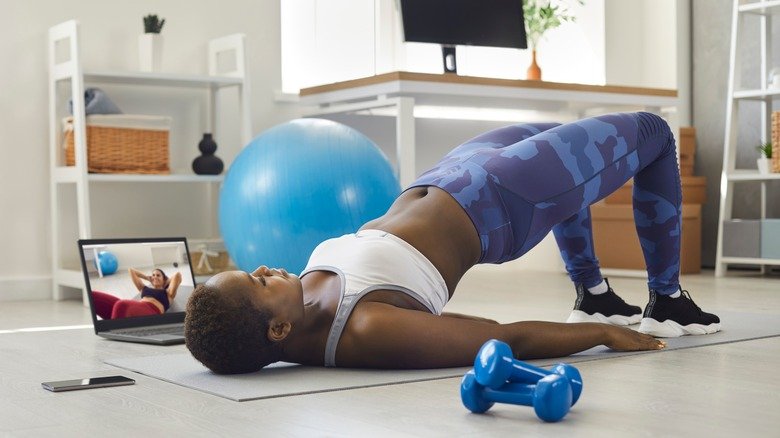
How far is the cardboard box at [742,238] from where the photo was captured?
506 cm

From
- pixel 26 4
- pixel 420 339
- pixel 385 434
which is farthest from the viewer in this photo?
pixel 26 4

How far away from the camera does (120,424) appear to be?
1693 millimetres

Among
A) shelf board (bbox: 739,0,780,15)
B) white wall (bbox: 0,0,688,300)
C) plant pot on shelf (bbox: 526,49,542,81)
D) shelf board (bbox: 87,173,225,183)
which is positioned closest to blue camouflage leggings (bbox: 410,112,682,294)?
shelf board (bbox: 87,173,225,183)

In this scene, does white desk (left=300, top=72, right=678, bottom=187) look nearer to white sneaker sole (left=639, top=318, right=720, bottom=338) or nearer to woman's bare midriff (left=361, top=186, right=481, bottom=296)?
white sneaker sole (left=639, top=318, right=720, bottom=338)

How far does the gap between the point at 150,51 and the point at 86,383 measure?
95.7 inches

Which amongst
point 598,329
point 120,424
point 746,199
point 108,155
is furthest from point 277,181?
point 746,199

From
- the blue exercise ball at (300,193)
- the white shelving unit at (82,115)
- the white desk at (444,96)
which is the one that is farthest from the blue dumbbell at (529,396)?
the white shelving unit at (82,115)

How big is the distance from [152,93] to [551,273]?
2.27 m

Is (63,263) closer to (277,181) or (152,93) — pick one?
(152,93)

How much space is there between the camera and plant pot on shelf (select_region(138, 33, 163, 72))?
4.25 metres

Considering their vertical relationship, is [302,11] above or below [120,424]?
above

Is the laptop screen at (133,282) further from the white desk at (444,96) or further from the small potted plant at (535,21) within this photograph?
the small potted plant at (535,21)

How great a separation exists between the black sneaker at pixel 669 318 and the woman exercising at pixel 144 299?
1.34 metres

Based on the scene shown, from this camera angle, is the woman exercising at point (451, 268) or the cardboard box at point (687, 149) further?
the cardboard box at point (687, 149)
